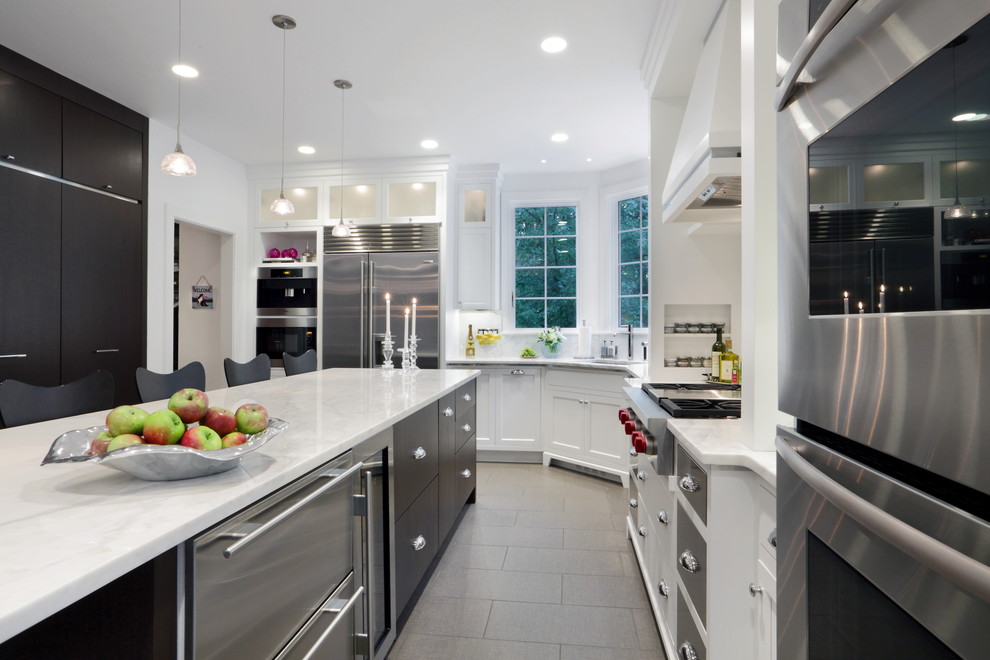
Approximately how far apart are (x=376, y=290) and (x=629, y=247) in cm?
246

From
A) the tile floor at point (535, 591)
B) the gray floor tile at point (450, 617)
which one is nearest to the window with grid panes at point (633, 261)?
the tile floor at point (535, 591)

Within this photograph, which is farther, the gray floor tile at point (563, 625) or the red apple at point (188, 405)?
the gray floor tile at point (563, 625)

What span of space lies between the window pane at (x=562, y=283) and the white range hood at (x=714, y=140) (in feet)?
9.15

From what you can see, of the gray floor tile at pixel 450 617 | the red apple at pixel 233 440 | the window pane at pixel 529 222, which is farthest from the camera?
the window pane at pixel 529 222

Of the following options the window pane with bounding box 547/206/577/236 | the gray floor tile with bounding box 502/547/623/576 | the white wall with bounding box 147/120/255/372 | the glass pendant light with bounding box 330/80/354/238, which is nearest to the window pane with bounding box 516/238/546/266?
the window pane with bounding box 547/206/577/236

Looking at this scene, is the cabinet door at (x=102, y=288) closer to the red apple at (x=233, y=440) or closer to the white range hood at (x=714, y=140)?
the red apple at (x=233, y=440)

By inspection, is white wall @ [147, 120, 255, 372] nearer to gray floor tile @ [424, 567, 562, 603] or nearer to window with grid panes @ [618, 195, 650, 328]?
gray floor tile @ [424, 567, 562, 603]

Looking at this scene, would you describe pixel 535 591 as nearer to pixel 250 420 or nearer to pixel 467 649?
pixel 467 649

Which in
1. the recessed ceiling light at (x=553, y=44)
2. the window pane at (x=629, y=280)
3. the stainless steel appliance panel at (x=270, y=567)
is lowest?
the stainless steel appliance panel at (x=270, y=567)

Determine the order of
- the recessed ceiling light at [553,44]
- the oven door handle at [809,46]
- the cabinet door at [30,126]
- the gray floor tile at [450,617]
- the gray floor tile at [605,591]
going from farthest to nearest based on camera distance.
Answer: the cabinet door at [30,126], the recessed ceiling light at [553,44], the gray floor tile at [605,591], the gray floor tile at [450,617], the oven door handle at [809,46]

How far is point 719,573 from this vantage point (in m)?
1.32

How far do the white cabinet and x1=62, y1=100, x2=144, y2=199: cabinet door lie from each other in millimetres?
3139

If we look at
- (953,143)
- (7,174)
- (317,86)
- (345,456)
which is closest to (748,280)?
(953,143)

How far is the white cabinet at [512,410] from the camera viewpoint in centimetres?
475
